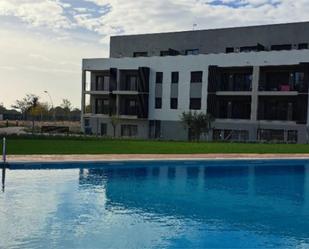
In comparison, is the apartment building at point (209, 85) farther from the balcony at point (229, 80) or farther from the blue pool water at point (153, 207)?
the blue pool water at point (153, 207)

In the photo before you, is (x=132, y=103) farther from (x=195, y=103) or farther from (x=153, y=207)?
(x=153, y=207)

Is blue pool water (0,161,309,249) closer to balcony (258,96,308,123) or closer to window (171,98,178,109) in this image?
balcony (258,96,308,123)

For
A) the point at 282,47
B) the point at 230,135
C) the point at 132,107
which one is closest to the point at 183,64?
the point at 132,107

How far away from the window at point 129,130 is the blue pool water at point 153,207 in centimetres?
2483

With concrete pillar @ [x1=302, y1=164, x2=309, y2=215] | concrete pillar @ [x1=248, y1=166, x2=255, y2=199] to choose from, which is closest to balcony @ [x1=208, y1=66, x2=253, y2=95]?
concrete pillar @ [x1=302, y1=164, x2=309, y2=215]

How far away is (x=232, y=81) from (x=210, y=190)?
83.9 feet

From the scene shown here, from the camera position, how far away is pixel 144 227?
9477 millimetres

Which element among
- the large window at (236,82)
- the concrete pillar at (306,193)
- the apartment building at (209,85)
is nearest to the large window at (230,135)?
the apartment building at (209,85)

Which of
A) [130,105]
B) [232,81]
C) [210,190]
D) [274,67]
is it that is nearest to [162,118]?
[130,105]

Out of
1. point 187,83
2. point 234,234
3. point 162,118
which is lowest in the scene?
point 234,234

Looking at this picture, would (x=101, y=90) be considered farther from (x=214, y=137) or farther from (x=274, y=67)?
(x=274, y=67)

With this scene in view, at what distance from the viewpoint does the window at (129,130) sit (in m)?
43.2

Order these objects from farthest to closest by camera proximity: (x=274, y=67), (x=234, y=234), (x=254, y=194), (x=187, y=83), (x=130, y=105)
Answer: (x=130, y=105), (x=187, y=83), (x=274, y=67), (x=254, y=194), (x=234, y=234)

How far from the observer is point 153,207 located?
451 inches
